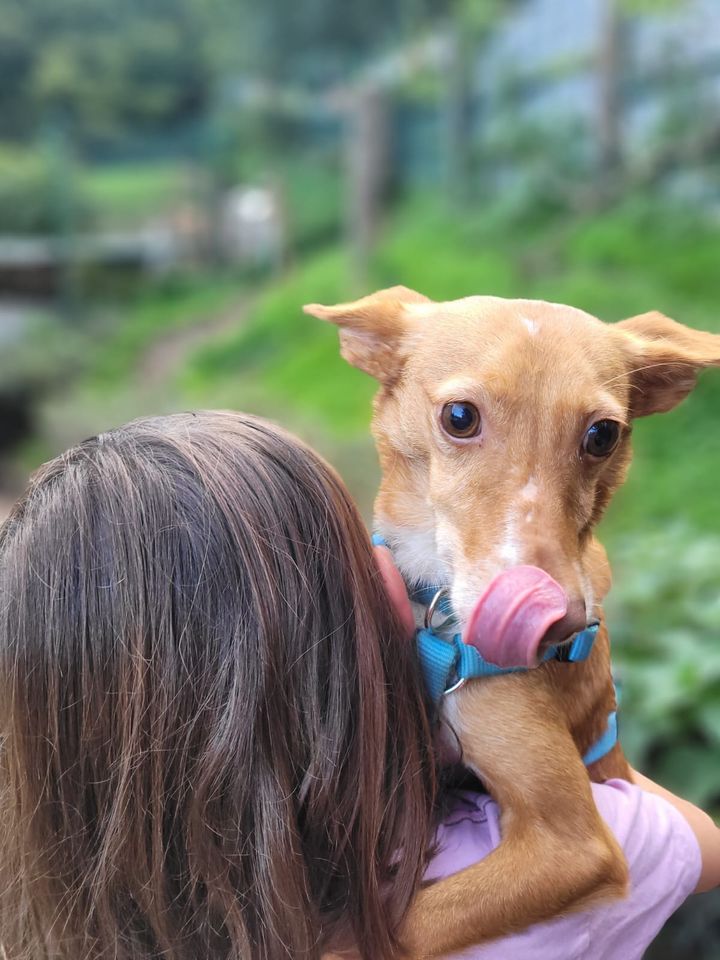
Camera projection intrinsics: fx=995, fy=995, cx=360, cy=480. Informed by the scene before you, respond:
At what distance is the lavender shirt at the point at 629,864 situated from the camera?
4.76 feet

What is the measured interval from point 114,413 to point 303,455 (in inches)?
323

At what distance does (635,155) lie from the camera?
8805 millimetres

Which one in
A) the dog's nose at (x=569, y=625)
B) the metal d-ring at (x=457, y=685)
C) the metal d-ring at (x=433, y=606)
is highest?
the dog's nose at (x=569, y=625)

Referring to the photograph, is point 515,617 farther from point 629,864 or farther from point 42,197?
point 42,197

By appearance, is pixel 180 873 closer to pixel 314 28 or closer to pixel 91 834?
pixel 91 834

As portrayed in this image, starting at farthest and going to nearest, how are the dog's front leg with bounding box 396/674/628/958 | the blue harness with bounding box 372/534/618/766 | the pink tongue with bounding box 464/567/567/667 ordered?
the blue harness with bounding box 372/534/618/766
the dog's front leg with bounding box 396/674/628/958
the pink tongue with bounding box 464/567/567/667

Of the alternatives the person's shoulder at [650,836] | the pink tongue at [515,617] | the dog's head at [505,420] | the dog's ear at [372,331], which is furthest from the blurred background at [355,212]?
the pink tongue at [515,617]

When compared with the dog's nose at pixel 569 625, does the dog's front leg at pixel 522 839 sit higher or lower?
lower

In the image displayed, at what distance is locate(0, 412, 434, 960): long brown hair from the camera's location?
4.49 ft

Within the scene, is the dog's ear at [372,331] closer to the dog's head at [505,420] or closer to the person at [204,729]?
the dog's head at [505,420]

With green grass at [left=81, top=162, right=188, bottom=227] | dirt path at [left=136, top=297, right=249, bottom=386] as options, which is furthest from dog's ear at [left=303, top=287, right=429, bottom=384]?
green grass at [left=81, top=162, right=188, bottom=227]

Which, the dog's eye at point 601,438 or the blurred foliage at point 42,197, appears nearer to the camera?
the dog's eye at point 601,438

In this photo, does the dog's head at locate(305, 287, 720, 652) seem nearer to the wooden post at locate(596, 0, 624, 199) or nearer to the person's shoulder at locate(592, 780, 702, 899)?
the person's shoulder at locate(592, 780, 702, 899)

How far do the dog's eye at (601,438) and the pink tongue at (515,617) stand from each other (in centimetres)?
29
